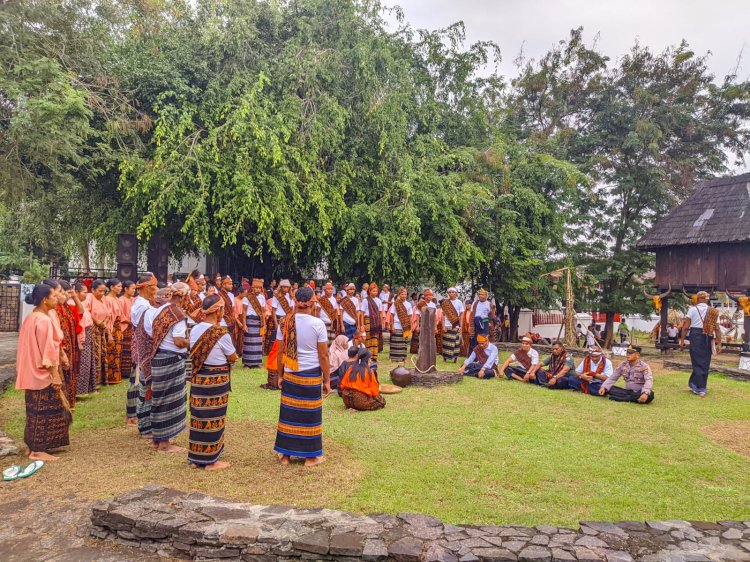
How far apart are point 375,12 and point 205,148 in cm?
727

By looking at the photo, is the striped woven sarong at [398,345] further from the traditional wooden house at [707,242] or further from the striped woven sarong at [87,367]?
the traditional wooden house at [707,242]

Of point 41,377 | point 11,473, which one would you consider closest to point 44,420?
point 41,377

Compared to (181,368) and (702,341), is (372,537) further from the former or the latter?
(702,341)

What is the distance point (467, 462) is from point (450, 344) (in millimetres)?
7664

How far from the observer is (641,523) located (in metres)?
4.23

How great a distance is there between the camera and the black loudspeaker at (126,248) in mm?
12687

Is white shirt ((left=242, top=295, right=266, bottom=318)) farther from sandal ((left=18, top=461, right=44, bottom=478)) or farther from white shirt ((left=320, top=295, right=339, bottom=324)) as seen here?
sandal ((left=18, top=461, right=44, bottom=478))

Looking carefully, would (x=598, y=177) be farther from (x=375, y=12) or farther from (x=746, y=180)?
(x=375, y=12)

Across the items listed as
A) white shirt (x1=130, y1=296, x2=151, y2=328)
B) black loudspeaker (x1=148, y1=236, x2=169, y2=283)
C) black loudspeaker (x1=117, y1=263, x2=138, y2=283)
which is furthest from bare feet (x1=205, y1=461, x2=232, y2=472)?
black loudspeaker (x1=148, y1=236, x2=169, y2=283)

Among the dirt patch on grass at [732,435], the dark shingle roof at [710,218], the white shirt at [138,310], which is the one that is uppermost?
the dark shingle roof at [710,218]

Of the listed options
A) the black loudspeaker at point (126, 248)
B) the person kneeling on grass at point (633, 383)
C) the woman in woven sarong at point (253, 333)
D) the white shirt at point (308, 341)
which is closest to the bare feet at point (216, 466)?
the white shirt at point (308, 341)

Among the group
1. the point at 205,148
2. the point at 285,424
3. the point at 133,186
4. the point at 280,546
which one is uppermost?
the point at 205,148

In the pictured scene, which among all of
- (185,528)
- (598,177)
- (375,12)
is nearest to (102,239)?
(375,12)

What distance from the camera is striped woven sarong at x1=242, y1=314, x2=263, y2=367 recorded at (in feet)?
38.1
